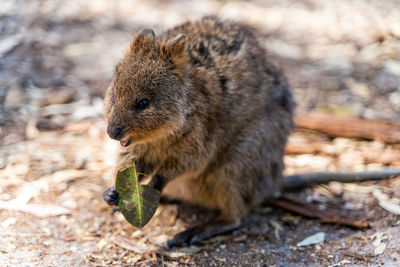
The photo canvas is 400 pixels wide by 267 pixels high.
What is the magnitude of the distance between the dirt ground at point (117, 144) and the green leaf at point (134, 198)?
0.54 meters

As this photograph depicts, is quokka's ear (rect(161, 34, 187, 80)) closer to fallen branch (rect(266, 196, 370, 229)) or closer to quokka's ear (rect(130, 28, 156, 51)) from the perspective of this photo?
quokka's ear (rect(130, 28, 156, 51))

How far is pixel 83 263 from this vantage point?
4164 millimetres

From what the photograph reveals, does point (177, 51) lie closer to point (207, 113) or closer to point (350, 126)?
point (207, 113)

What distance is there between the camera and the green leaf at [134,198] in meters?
4.05

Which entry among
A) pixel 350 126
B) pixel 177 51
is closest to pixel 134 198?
pixel 177 51

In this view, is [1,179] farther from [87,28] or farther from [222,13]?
[222,13]

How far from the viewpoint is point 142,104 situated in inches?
156

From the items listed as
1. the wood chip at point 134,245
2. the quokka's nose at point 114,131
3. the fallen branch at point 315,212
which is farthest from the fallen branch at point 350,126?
the quokka's nose at point 114,131

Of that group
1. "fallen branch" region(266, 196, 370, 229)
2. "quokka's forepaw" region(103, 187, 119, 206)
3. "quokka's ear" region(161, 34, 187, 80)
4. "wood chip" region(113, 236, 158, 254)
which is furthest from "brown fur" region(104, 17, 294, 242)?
"wood chip" region(113, 236, 158, 254)

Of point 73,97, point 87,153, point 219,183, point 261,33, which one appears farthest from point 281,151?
point 261,33

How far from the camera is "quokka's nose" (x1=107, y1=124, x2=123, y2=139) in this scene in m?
3.75

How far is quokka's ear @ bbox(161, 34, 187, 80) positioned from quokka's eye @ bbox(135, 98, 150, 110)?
1.50 feet

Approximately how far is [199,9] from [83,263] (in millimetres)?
6200

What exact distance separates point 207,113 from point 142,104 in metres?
0.79
